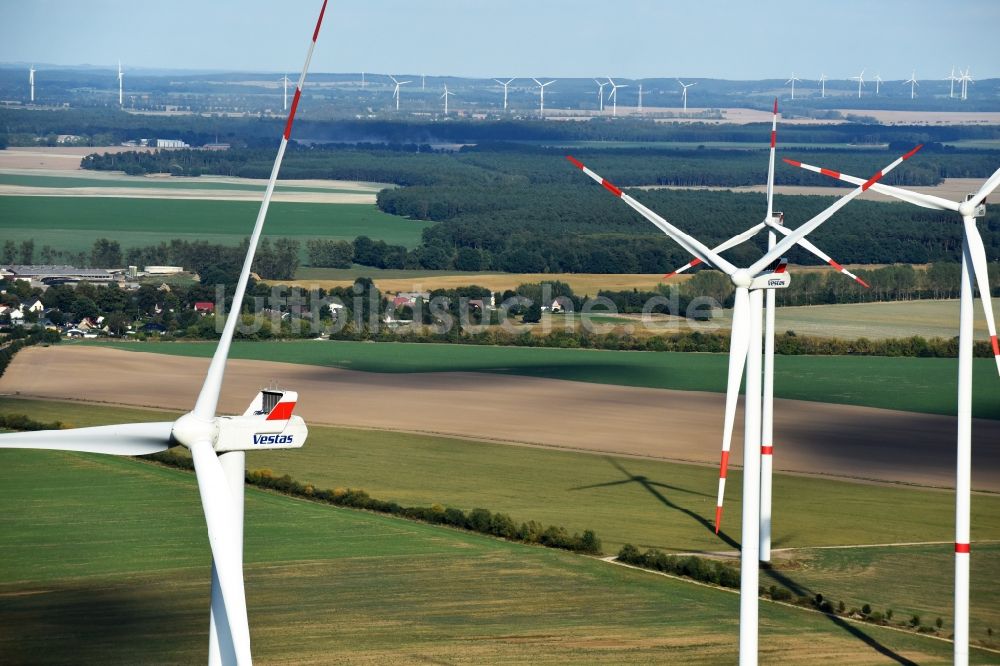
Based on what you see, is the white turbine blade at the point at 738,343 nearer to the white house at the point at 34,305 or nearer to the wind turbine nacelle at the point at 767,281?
the wind turbine nacelle at the point at 767,281

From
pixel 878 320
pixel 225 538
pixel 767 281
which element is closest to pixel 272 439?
pixel 225 538

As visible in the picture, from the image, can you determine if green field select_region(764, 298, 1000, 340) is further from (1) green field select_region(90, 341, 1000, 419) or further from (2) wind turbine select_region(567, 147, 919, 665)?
(2) wind turbine select_region(567, 147, 919, 665)

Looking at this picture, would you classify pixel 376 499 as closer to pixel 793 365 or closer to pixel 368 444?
pixel 368 444

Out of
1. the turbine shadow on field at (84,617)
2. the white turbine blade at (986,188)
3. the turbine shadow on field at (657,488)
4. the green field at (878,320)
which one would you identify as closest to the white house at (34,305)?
the green field at (878,320)

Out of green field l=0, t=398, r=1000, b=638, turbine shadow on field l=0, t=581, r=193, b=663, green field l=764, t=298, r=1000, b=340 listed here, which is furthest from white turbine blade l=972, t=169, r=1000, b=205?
green field l=764, t=298, r=1000, b=340

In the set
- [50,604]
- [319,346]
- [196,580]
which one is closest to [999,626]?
[196,580]

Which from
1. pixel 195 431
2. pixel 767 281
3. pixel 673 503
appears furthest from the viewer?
pixel 673 503

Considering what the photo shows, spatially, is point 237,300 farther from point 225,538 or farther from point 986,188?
point 986,188
